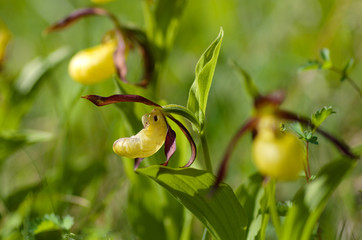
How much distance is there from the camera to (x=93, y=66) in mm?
1839

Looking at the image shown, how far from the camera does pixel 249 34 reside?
3053 millimetres

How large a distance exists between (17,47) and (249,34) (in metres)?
2.29

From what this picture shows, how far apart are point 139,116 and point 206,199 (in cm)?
42

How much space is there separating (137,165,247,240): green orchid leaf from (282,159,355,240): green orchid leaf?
0.15 meters

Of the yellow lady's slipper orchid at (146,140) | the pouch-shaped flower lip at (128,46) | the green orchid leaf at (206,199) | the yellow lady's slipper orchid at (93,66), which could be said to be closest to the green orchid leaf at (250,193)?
the green orchid leaf at (206,199)

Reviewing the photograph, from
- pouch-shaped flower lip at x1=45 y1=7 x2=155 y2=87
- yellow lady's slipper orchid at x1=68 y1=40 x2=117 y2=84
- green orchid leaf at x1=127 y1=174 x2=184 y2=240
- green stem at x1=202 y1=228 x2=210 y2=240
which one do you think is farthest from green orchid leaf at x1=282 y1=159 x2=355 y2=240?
yellow lady's slipper orchid at x1=68 y1=40 x2=117 y2=84

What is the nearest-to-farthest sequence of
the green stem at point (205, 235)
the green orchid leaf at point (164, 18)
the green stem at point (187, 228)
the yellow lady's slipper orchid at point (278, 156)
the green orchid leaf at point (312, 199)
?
the yellow lady's slipper orchid at point (278, 156)
the green orchid leaf at point (312, 199)
the green stem at point (205, 235)
the green stem at point (187, 228)
the green orchid leaf at point (164, 18)

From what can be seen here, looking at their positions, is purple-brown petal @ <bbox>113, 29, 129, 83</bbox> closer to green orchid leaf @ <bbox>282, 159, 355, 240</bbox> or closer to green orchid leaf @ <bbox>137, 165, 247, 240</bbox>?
green orchid leaf @ <bbox>137, 165, 247, 240</bbox>

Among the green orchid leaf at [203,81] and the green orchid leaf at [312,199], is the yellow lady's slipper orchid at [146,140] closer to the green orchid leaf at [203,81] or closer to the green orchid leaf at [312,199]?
the green orchid leaf at [203,81]

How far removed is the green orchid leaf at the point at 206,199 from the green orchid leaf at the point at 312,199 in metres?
0.15

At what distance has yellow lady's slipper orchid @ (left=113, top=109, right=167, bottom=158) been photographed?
1094 mm

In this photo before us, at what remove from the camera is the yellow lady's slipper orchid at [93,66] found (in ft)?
6.04

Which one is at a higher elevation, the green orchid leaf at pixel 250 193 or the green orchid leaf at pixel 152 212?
the green orchid leaf at pixel 250 193

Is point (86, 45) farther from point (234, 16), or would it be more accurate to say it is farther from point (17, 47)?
point (17, 47)
